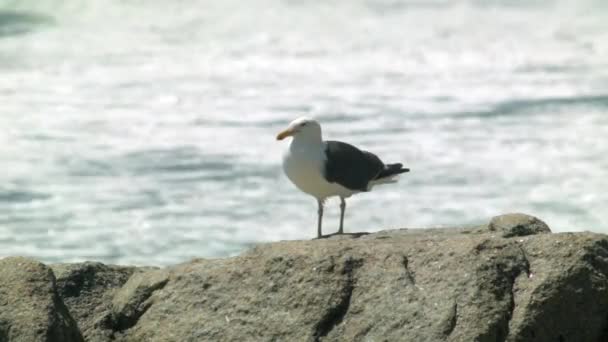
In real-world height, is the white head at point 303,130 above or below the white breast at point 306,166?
above

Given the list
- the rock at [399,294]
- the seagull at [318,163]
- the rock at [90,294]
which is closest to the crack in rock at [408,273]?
the rock at [399,294]

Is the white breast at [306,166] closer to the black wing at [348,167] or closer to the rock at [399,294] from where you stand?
the black wing at [348,167]

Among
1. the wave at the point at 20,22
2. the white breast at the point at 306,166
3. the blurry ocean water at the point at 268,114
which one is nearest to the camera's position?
the white breast at the point at 306,166

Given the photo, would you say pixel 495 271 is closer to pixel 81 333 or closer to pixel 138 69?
pixel 81 333

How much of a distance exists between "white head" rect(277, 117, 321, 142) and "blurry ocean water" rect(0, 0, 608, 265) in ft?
12.8

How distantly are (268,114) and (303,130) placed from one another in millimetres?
8945

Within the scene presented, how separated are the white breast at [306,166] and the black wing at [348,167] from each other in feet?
0.16

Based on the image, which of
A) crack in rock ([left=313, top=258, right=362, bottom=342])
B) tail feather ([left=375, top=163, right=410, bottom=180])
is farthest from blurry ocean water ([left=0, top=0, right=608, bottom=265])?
crack in rock ([left=313, top=258, right=362, bottom=342])

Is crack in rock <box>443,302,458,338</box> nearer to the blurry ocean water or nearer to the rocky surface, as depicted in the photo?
the rocky surface

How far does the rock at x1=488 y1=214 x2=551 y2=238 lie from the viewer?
644 centimetres

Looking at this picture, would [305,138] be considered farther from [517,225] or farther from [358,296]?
[358,296]

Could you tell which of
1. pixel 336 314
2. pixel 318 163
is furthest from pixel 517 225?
pixel 318 163

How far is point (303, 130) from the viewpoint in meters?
8.11

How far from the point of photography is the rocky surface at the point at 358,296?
5547 millimetres
